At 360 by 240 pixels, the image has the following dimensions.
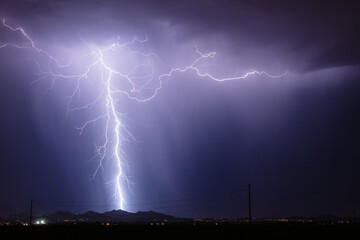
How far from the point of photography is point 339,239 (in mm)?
28766

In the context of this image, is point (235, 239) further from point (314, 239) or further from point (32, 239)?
point (32, 239)

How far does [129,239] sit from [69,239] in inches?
140

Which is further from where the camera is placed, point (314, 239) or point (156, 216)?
point (156, 216)

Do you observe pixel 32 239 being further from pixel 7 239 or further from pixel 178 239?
pixel 178 239

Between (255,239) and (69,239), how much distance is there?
35.9ft

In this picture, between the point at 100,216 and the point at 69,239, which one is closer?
the point at 69,239

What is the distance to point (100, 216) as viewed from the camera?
193 metres

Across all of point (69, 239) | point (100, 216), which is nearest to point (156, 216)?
point (100, 216)

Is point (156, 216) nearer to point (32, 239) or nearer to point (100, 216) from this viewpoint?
point (100, 216)

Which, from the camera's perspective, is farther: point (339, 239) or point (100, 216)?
point (100, 216)

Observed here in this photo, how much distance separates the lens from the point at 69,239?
29.8 m

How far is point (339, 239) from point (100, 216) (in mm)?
171173

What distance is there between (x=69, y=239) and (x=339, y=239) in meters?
15.5

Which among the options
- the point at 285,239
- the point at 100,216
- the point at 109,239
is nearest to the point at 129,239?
the point at 109,239
